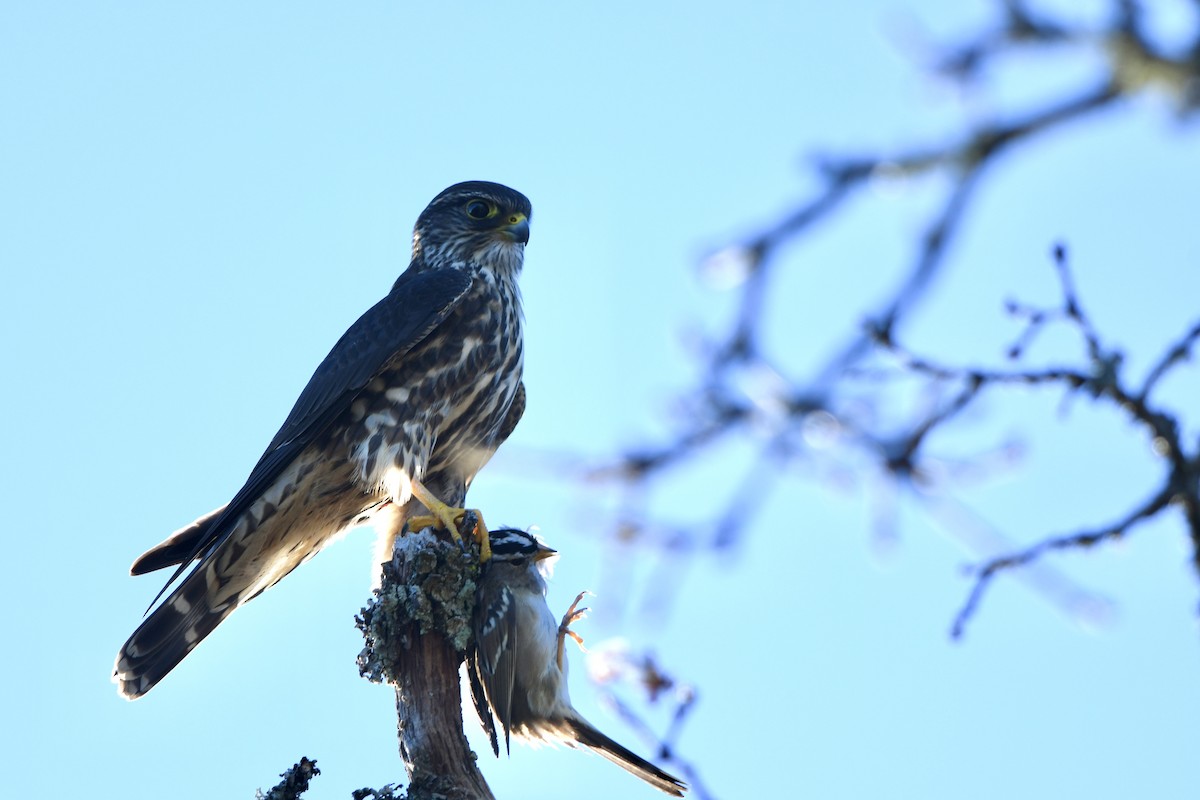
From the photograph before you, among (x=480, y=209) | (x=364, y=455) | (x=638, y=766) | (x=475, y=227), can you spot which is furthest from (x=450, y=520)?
(x=480, y=209)

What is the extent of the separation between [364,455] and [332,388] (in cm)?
29

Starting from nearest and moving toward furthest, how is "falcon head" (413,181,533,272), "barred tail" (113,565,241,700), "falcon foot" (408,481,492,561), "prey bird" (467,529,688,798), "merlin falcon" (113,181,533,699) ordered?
"prey bird" (467,529,688,798) → "falcon foot" (408,481,492,561) → "barred tail" (113,565,241,700) → "merlin falcon" (113,181,533,699) → "falcon head" (413,181,533,272)

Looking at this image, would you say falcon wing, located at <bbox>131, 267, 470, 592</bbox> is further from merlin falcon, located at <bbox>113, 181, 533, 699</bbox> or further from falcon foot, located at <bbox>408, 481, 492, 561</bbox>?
falcon foot, located at <bbox>408, 481, 492, 561</bbox>

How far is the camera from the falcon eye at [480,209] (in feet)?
19.2

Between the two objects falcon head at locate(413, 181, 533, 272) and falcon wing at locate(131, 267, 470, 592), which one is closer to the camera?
falcon wing at locate(131, 267, 470, 592)

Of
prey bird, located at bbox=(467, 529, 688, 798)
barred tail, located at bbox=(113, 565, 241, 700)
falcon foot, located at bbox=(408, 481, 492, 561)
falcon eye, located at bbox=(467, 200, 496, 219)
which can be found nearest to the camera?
prey bird, located at bbox=(467, 529, 688, 798)

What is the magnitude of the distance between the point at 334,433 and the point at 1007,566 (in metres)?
3.47

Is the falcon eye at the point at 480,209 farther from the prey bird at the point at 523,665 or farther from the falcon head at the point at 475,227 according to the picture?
the prey bird at the point at 523,665

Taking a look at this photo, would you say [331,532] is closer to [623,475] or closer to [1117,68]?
[623,475]

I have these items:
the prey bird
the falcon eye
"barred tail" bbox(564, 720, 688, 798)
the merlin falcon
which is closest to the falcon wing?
the merlin falcon

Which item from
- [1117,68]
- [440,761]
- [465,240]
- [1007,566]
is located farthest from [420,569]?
[1117,68]

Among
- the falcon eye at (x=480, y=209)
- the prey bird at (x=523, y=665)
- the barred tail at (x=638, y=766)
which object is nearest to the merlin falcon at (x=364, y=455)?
the prey bird at (x=523, y=665)

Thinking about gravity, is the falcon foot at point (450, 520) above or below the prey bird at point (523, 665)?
above

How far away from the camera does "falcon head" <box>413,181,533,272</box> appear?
5707 millimetres
